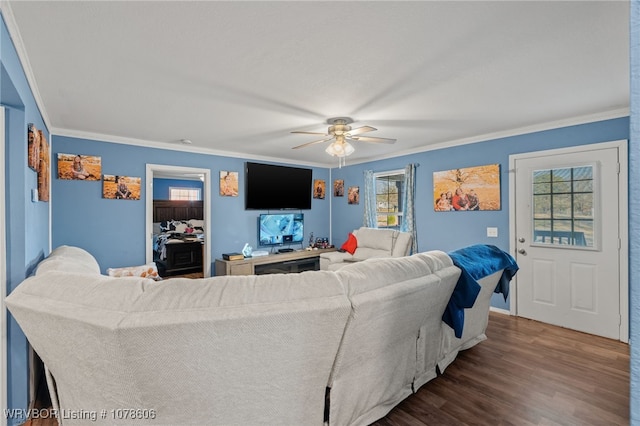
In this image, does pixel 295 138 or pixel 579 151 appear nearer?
pixel 579 151

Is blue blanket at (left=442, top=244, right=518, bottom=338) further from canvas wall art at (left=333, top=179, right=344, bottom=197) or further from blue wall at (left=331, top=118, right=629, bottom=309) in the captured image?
canvas wall art at (left=333, top=179, right=344, bottom=197)

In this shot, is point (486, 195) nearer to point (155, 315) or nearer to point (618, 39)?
point (618, 39)

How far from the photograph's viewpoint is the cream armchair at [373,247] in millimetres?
5000

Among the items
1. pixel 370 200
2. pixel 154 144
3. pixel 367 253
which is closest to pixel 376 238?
pixel 367 253

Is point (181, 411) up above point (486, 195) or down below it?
below

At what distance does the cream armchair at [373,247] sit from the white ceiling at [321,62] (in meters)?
2.00

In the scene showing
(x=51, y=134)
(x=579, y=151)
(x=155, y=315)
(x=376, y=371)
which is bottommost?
(x=376, y=371)

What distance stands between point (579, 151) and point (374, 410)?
11.8 feet

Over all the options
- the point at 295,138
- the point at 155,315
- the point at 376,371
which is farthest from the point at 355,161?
the point at 155,315

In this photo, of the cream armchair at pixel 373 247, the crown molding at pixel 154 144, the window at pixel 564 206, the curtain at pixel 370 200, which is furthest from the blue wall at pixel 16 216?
the window at pixel 564 206

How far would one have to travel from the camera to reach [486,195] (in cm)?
428

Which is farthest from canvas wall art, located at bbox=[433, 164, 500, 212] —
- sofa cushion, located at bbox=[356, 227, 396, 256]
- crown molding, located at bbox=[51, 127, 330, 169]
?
crown molding, located at bbox=[51, 127, 330, 169]

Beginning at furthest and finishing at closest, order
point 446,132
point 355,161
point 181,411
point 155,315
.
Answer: point 355,161 < point 446,132 < point 181,411 < point 155,315

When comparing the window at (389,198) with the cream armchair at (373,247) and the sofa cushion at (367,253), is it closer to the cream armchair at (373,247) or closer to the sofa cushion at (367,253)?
the cream armchair at (373,247)
